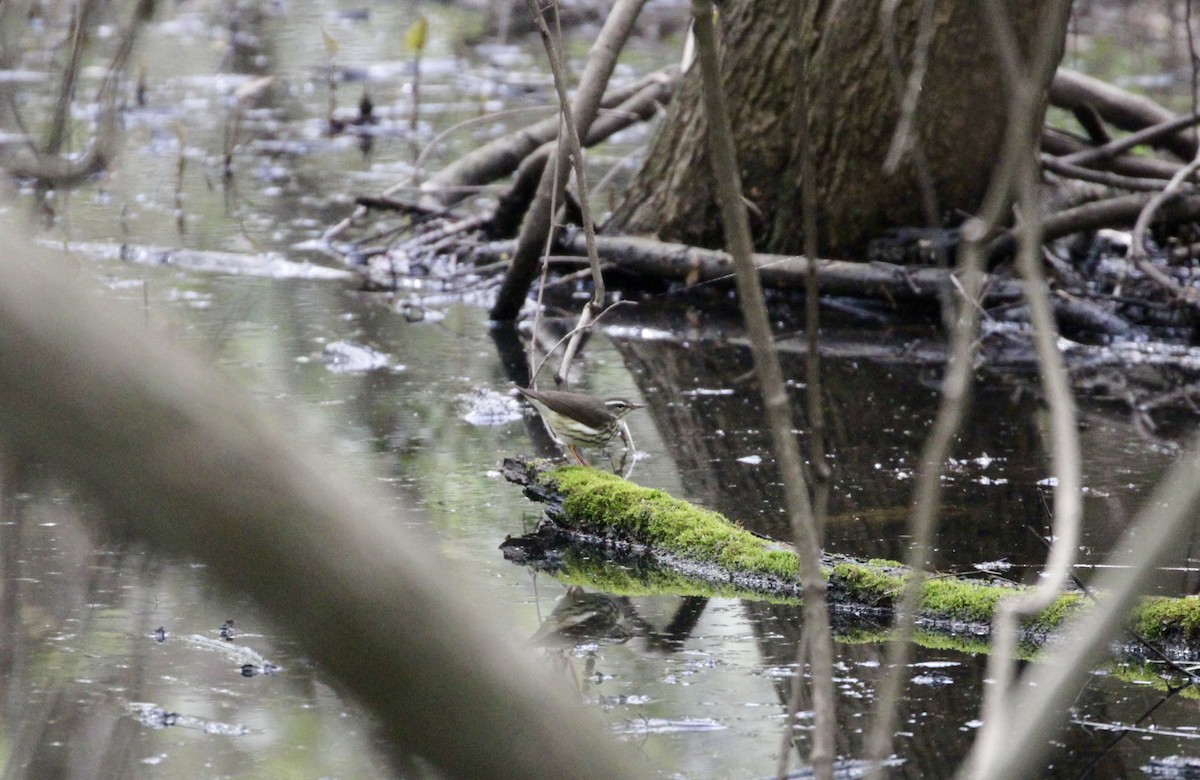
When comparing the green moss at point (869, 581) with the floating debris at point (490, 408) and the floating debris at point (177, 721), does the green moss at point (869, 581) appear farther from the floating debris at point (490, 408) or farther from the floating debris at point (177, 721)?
the floating debris at point (490, 408)

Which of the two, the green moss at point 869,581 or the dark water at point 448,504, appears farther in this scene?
the green moss at point 869,581

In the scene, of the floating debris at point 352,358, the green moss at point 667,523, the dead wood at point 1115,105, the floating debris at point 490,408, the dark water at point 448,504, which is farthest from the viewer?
the dead wood at point 1115,105

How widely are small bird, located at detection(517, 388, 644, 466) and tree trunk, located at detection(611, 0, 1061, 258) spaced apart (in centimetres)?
316

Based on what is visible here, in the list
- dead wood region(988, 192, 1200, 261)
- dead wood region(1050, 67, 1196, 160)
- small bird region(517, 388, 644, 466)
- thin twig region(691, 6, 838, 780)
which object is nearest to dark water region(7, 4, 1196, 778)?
small bird region(517, 388, 644, 466)

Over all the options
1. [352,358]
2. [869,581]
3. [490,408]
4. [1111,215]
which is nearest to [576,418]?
[869,581]

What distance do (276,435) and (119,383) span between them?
0.09 m

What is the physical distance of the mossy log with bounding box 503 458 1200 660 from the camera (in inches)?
156

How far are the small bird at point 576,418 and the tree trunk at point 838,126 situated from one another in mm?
3164

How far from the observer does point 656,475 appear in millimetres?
5500

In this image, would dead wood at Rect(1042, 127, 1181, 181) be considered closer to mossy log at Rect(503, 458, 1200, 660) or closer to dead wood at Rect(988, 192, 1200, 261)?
dead wood at Rect(988, 192, 1200, 261)

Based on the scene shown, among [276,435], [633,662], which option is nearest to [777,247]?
[633,662]

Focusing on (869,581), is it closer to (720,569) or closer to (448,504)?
(720,569)

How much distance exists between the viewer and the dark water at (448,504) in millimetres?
3248

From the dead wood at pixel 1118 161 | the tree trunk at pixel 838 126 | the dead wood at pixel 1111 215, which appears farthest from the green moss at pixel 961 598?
the dead wood at pixel 1118 161
